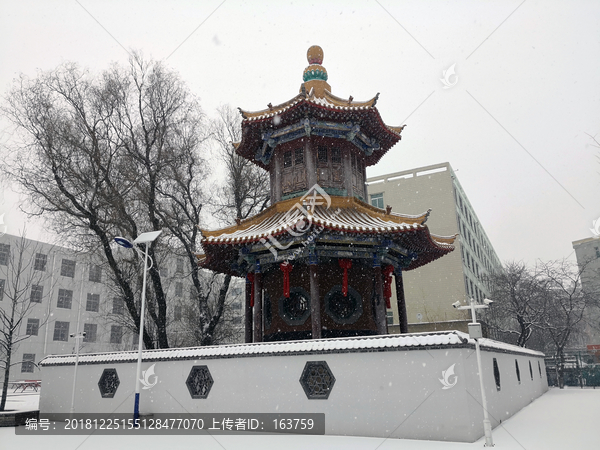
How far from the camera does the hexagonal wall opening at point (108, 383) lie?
14219mm

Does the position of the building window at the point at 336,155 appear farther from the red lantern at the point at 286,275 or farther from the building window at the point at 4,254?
the building window at the point at 4,254

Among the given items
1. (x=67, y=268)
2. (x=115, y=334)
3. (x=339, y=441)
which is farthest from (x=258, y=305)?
(x=115, y=334)

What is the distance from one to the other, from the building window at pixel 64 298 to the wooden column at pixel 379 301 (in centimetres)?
3447

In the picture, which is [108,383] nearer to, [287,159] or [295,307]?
[295,307]

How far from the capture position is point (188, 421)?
12.4 meters

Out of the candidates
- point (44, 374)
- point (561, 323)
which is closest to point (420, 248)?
point (44, 374)

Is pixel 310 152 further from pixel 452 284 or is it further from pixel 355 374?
pixel 452 284

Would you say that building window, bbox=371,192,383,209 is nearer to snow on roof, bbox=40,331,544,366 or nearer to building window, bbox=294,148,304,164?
building window, bbox=294,148,304,164

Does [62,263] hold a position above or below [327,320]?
above

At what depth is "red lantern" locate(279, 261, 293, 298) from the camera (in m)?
13.3

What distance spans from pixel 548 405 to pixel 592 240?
39.4m

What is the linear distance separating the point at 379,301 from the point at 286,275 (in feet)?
9.78

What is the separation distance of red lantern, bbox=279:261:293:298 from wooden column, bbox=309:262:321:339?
81 cm

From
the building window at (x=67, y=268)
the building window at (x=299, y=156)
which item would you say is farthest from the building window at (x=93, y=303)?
the building window at (x=299, y=156)
